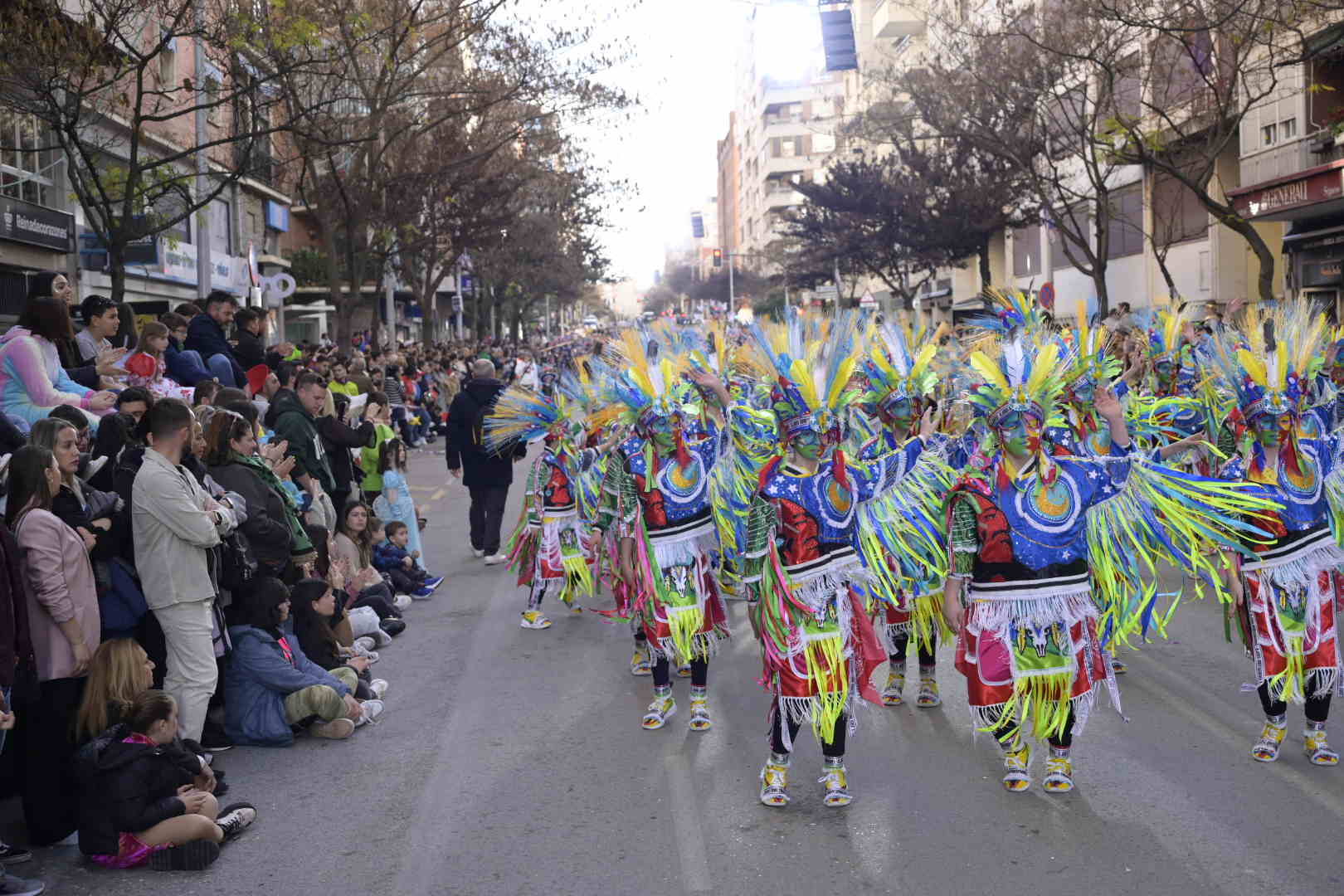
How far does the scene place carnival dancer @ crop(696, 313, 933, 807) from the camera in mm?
5582

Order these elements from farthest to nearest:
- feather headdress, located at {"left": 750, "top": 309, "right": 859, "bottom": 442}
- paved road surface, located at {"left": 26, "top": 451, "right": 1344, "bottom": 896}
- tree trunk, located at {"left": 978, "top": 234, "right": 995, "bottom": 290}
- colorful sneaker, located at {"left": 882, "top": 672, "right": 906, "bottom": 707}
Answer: tree trunk, located at {"left": 978, "top": 234, "right": 995, "bottom": 290} → colorful sneaker, located at {"left": 882, "top": 672, "right": 906, "bottom": 707} → feather headdress, located at {"left": 750, "top": 309, "right": 859, "bottom": 442} → paved road surface, located at {"left": 26, "top": 451, "right": 1344, "bottom": 896}

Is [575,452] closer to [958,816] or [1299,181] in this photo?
[958,816]

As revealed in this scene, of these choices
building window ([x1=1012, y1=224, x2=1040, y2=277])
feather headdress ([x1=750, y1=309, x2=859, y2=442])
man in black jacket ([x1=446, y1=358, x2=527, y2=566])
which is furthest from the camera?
building window ([x1=1012, y1=224, x2=1040, y2=277])

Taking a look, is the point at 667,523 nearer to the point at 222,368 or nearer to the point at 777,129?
the point at 222,368

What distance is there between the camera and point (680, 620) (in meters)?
6.70

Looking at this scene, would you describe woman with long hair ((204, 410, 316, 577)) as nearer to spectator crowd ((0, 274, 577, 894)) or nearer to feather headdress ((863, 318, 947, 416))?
spectator crowd ((0, 274, 577, 894))

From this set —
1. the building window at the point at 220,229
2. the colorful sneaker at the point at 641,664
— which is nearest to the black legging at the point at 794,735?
the colorful sneaker at the point at 641,664

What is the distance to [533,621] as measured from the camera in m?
9.55

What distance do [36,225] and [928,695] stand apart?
1740 centimetres

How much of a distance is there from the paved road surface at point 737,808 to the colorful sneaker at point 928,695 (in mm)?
74

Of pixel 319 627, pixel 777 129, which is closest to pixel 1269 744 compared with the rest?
pixel 319 627

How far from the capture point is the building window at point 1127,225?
30922 millimetres

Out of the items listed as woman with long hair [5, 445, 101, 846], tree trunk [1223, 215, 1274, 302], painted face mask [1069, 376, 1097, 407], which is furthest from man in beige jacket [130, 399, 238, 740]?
tree trunk [1223, 215, 1274, 302]

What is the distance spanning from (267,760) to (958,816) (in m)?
3.34
